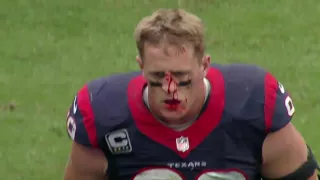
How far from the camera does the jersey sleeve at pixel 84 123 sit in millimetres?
3055

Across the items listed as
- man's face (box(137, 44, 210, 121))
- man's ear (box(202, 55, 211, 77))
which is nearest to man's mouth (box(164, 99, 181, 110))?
man's face (box(137, 44, 210, 121))

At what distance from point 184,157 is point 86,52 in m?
4.07

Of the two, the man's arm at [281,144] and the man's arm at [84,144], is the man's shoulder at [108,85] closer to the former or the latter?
the man's arm at [84,144]

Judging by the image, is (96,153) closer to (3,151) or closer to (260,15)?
(3,151)

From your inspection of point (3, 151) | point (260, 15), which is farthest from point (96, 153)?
point (260, 15)

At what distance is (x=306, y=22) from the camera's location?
25.0ft

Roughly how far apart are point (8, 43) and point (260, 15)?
2088 millimetres

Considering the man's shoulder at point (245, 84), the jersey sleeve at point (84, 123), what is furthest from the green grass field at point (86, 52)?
the man's shoulder at point (245, 84)

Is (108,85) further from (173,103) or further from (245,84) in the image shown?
(245,84)

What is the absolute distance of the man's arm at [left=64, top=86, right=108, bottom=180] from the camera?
120 inches

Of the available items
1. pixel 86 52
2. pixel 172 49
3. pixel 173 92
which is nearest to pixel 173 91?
pixel 173 92

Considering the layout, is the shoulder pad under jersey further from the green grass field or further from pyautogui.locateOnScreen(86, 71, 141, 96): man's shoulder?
the green grass field

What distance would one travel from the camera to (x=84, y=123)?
120 inches

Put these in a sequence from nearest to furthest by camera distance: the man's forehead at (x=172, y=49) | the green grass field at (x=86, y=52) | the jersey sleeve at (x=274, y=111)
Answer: the man's forehead at (x=172, y=49), the jersey sleeve at (x=274, y=111), the green grass field at (x=86, y=52)
